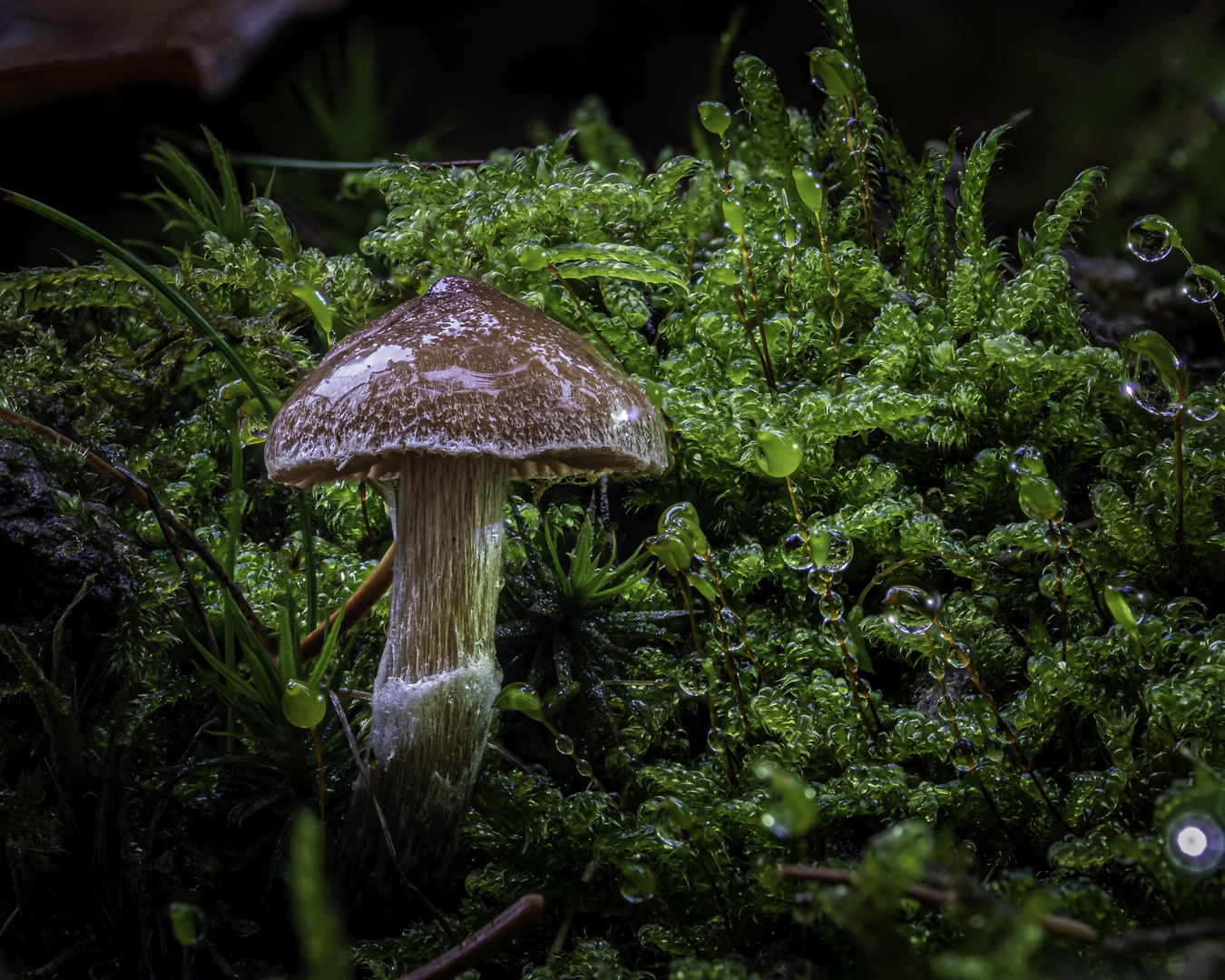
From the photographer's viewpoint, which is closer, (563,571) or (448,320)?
(448,320)

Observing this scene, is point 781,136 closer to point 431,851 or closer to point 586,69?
point 586,69

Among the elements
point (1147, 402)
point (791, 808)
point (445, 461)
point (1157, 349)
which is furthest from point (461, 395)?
point (1147, 402)

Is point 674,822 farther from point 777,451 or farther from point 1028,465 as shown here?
point 1028,465

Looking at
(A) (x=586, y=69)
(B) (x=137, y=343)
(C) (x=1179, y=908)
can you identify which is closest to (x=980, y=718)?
(C) (x=1179, y=908)

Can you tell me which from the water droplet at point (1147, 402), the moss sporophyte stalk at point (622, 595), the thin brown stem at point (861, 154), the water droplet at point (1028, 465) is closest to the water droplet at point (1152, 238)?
the moss sporophyte stalk at point (622, 595)

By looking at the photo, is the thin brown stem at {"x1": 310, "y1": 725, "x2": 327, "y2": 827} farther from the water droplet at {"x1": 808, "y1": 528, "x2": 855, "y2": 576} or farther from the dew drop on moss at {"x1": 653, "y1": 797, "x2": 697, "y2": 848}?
the water droplet at {"x1": 808, "y1": 528, "x2": 855, "y2": 576}

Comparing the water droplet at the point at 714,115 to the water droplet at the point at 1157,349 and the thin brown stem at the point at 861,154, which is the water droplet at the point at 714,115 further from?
the water droplet at the point at 1157,349
